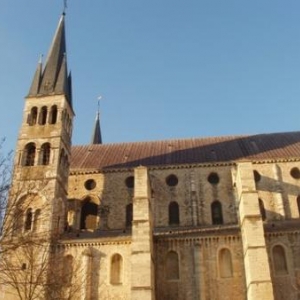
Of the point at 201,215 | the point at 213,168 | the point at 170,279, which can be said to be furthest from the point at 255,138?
the point at 170,279

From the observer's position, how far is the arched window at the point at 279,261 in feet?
78.5

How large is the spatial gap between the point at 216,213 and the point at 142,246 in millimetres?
7570

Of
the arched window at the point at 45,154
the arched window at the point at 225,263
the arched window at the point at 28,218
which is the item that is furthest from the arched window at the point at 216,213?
the arched window at the point at 28,218

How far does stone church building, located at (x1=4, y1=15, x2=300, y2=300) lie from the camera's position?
23.6 m

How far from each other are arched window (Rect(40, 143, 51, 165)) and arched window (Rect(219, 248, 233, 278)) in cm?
1207

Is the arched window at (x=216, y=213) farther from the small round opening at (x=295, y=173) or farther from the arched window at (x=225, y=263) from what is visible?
the small round opening at (x=295, y=173)

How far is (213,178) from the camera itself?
3061cm

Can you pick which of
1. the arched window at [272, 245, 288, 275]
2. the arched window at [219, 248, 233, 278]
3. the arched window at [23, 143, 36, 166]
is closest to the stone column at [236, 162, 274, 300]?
the arched window at [219, 248, 233, 278]

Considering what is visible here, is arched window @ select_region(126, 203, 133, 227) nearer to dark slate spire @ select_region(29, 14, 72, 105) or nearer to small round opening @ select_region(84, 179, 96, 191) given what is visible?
small round opening @ select_region(84, 179, 96, 191)

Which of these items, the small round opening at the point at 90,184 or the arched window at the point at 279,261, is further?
the small round opening at the point at 90,184

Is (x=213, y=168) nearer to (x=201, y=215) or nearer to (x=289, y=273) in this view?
(x=201, y=215)

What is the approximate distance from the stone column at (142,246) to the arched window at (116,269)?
62.8 inches

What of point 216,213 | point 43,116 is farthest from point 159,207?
point 43,116

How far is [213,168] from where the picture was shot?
30812mm
